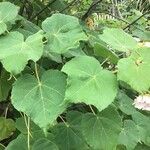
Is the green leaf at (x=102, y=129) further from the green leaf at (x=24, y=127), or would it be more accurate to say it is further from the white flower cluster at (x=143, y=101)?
the green leaf at (x=24, y=127)

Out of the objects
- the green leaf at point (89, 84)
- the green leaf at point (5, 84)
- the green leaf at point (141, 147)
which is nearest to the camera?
the green leaf at point (89, 84)

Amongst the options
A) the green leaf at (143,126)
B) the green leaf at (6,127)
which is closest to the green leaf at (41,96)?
the green leaf at (6,127)

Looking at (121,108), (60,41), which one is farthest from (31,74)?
(121,108)

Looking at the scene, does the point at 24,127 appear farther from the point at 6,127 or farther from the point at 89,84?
the point at 89,84

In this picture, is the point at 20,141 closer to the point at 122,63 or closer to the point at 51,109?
the point at 51,109

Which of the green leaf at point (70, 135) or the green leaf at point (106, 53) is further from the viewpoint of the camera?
the green leaf at point (70, 135)

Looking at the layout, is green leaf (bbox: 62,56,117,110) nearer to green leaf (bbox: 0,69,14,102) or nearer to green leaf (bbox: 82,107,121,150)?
green leaf (bbox: 82,107,121,150)
